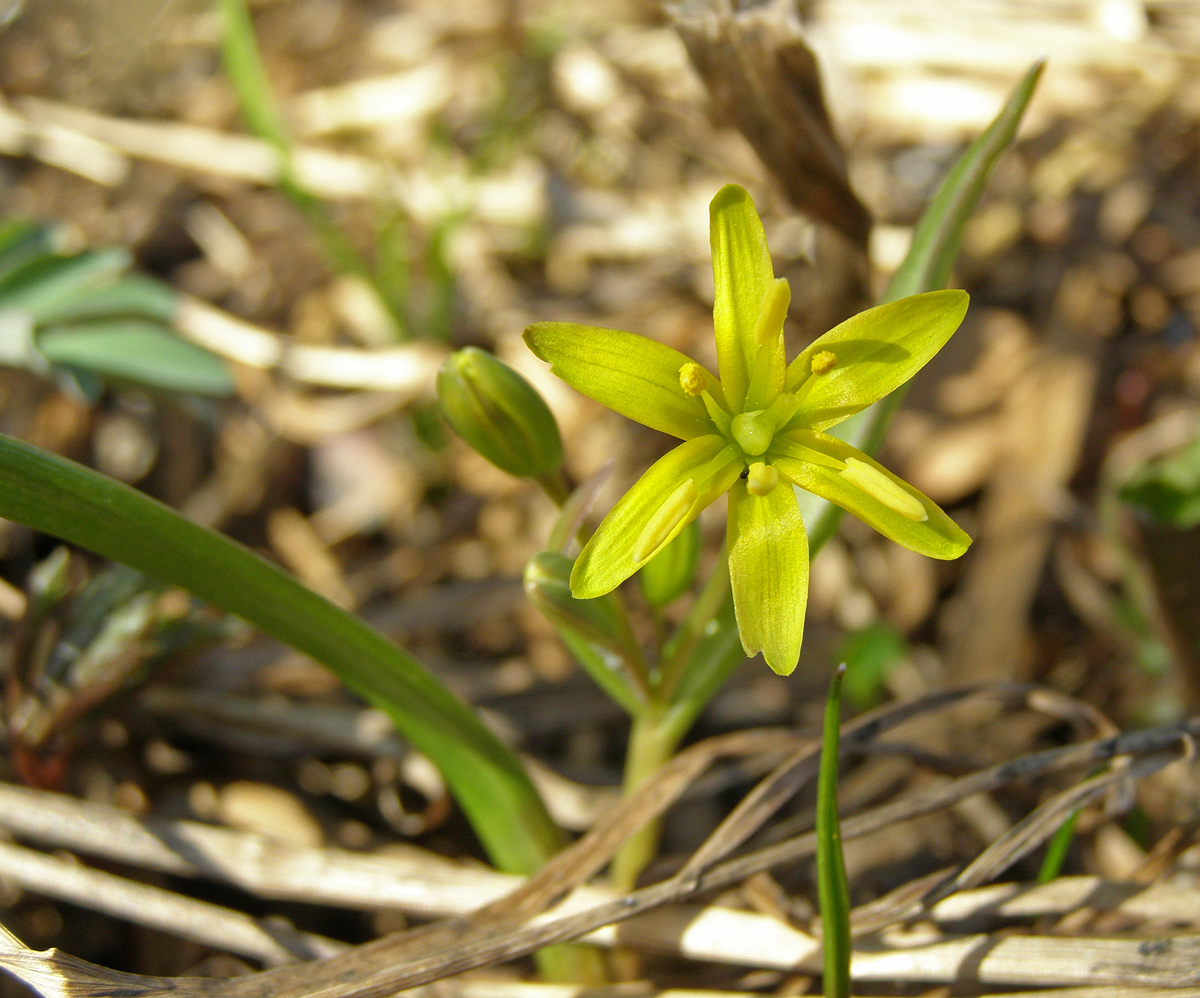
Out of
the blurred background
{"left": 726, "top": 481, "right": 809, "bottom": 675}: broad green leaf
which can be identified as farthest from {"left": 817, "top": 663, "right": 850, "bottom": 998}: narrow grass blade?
the blurred background

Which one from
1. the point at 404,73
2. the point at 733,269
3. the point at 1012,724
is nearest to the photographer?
the point at 733,269

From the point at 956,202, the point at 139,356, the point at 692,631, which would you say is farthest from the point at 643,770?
the point at 139,356

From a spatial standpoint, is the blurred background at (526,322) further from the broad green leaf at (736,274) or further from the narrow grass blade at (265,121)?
the broad green leaf at (736,274)

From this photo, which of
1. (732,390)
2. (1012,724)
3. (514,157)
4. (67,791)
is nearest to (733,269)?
(732,390)

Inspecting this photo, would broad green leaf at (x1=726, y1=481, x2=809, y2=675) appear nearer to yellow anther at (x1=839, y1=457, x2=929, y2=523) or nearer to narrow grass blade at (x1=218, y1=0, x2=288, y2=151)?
yellow anther at (x1=839, y1=457, x2=929, y2=523)

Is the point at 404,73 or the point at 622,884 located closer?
the point at 622,884

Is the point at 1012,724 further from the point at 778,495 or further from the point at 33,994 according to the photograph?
the point at 33,994
